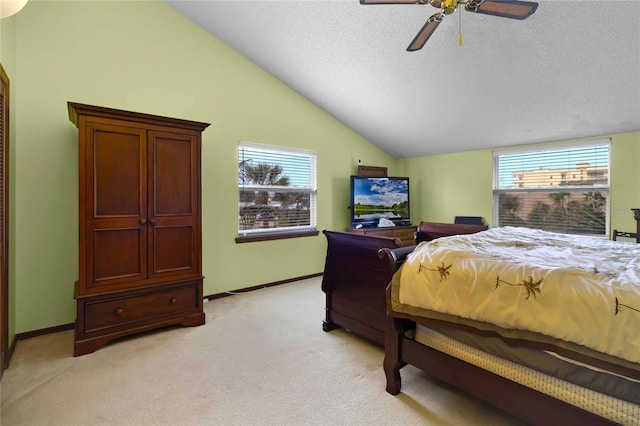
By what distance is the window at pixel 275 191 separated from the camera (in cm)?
394

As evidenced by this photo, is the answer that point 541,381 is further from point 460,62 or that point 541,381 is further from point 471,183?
point 471,183

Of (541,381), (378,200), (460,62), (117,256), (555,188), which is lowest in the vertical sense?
(541,381)

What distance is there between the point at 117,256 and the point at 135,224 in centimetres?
29

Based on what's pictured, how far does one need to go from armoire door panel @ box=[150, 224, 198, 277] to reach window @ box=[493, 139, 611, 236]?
14.0 ft

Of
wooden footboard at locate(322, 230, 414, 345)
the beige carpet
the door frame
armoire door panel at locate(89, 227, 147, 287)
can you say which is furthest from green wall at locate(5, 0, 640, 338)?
wooden footboard at locate(322, 230, 414, 345)

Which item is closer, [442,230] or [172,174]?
[172,174]

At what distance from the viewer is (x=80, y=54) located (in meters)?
2.85

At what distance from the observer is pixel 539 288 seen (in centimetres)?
134

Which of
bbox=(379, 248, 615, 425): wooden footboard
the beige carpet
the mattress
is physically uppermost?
the mattress

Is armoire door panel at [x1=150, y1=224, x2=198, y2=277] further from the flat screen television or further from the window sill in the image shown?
the flat screen television

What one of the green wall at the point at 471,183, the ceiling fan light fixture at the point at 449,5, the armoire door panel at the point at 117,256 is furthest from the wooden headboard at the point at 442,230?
the armoire door panel at the point at 117,256

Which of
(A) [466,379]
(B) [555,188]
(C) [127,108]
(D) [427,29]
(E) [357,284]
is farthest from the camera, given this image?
(B) [555,188]

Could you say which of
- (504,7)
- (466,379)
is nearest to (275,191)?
(504,7)

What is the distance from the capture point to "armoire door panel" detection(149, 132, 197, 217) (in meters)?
2.69
